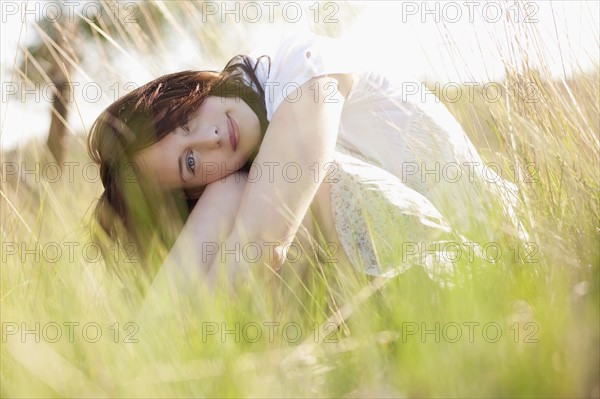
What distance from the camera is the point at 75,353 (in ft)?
3.86

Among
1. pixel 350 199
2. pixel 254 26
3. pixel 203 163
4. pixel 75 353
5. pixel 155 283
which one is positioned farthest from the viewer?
pixel 254 26

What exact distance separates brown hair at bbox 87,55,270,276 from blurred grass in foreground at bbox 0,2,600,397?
47 cm

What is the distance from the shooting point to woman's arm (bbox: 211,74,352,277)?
1.70m

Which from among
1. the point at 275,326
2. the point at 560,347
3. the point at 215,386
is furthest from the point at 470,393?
the point at 275,326

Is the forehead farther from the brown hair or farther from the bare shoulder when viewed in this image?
the bare shoulder

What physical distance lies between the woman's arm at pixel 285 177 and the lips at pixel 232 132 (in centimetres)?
16

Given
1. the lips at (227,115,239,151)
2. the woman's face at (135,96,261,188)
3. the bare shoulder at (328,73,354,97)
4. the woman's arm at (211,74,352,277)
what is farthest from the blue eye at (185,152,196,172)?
the bare shoulder at (328,73,354,97)

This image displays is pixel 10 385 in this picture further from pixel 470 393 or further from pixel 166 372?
pixel 470 393

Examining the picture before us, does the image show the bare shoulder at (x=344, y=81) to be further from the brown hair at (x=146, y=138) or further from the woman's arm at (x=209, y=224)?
the woman's arm at (x=209, y=224)

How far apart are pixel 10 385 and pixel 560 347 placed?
785 millimetres

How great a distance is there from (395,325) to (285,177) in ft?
2.19

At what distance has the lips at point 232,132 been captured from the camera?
76.7 inches

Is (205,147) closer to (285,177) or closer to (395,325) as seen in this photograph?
(285,177)

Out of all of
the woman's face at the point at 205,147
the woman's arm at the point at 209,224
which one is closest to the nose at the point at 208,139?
the woman's face at the point at 205,147
